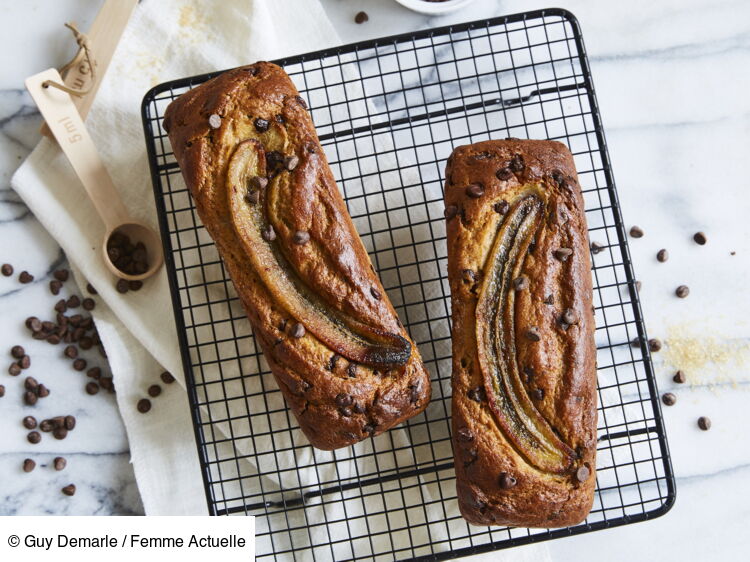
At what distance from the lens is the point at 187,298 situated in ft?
9.46

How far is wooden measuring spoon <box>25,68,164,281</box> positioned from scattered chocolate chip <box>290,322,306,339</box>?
826 mm

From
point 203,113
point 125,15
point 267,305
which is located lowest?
point 267,305

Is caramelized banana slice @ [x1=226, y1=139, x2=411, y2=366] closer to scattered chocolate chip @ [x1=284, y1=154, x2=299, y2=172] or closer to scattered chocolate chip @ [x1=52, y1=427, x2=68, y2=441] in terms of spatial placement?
scattered chocolate chip @ [x1=284, y1=154, x2=299, y2=172]

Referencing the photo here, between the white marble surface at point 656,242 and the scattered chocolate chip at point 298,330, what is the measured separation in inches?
40.8

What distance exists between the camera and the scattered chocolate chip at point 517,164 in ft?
8.30

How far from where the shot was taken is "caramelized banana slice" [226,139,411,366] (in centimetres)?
245

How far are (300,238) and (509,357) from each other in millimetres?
724

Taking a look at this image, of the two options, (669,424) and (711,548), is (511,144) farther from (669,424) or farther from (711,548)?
(711,548)

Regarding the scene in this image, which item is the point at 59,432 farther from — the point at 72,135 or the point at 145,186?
the point at 72,135

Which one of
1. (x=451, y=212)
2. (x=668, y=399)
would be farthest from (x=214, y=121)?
(x=668, y=399)

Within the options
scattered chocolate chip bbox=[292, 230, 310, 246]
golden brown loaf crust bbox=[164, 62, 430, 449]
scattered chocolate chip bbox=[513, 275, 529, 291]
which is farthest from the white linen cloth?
scattered chocolate chip bbox=[513, 275, 529, 291]

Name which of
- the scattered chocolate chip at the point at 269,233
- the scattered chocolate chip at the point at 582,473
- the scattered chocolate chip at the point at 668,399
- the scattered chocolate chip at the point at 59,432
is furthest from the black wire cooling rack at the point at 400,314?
the scattered chocolate chip at the point at 59,432

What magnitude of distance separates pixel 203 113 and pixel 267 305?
24.5 inches

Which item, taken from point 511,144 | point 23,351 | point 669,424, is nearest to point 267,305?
point 511,144
